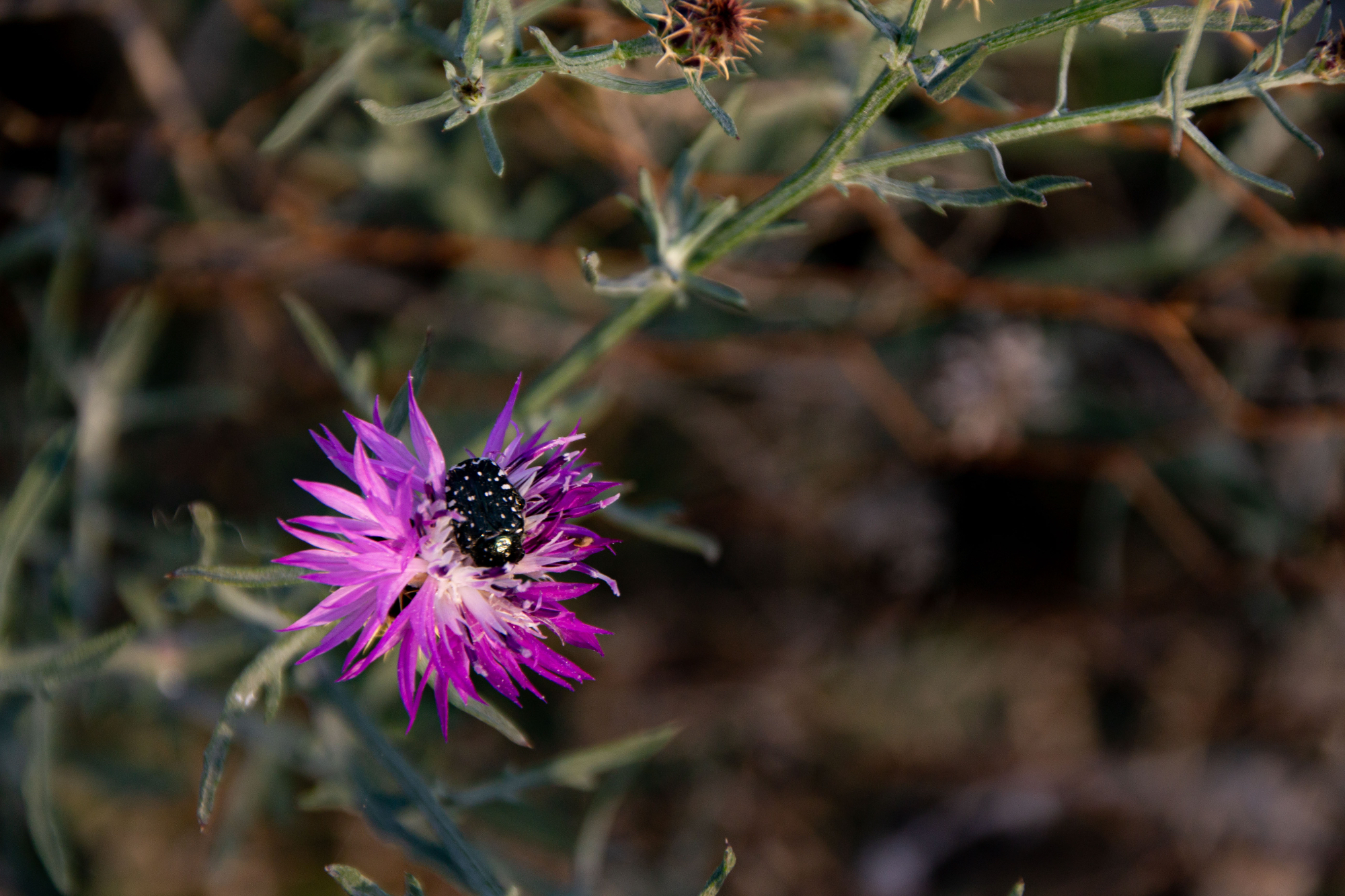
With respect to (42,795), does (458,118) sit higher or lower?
higher

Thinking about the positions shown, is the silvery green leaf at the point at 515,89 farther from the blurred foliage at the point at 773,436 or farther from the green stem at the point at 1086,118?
the blurred foliage at the point at 773,436

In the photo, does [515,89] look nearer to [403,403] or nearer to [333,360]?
[403,403]

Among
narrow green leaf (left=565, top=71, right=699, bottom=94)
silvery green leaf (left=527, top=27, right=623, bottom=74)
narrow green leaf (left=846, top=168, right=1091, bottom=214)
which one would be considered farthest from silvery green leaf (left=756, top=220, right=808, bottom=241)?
silvery green leaf (left=527, top=27, right=623, bottom=74)

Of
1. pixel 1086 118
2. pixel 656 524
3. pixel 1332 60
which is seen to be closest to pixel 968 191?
pixel 1086 118

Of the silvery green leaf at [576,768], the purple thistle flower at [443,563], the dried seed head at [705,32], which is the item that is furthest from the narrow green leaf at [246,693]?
the dried seed head at [705,32]

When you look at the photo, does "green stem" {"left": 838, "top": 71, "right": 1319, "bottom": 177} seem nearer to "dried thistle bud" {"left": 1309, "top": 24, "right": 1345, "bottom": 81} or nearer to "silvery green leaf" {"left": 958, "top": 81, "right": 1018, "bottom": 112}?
"dried thistle bud" {"left": 1309, "top": 24, "right": 1345, "bottom": 81}

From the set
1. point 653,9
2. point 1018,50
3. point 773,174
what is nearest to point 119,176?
point 773,174

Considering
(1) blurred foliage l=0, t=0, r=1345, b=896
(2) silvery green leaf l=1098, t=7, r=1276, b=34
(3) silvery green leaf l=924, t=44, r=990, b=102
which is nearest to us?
(3) silvery green leaf l=924, t=44, r=990, b=102
